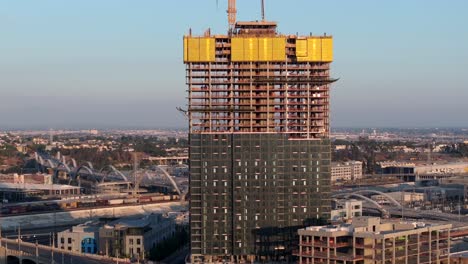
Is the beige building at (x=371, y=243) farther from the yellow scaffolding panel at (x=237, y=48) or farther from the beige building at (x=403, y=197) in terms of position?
the beige building at (x=403, y=197)

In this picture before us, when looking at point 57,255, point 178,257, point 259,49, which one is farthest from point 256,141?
point 57,255

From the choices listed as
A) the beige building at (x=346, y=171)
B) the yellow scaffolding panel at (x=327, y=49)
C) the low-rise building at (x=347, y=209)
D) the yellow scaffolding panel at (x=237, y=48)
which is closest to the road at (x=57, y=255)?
the yellow scaffolding panel at (x=237, y=48)

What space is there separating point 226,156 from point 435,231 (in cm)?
1401

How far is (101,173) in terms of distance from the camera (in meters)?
150

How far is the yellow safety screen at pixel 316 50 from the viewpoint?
6012cm

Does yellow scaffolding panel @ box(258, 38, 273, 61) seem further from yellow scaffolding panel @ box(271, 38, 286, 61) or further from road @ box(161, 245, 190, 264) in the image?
road @ box(161, 245, 190, 264)

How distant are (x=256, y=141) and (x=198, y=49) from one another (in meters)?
7.08

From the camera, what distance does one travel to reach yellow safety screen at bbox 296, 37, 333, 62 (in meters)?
60.1

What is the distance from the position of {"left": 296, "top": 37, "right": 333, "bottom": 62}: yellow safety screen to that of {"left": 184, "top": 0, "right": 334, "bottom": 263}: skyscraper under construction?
66mm

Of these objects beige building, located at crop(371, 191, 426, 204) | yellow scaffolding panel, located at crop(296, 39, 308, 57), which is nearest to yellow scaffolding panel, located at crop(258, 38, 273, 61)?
yellow scaffolding panel, located at crop(296, 39, 308, 57)

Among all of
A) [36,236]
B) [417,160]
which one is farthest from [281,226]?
[417,160]

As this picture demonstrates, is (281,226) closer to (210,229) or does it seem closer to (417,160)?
(210,229)

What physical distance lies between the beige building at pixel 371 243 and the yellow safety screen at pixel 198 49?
14.1 metres

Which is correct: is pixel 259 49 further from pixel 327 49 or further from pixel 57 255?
pixel 57 255
